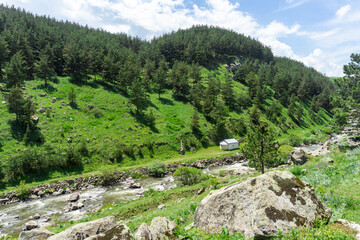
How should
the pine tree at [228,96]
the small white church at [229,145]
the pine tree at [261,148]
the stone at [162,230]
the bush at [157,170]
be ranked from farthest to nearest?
1. the pine tree at [228,96]
2. the small white church at [229,145]
3. the bush at [157,170]
4. the pine tree at [261,148]
5. the stone at [162,230]

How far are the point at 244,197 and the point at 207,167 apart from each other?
46.1 metres

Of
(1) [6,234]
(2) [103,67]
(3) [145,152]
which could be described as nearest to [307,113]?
(3) [145,152]

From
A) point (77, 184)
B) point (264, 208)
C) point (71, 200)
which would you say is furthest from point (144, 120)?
point (264, 208)

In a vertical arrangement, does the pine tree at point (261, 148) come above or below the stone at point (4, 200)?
above

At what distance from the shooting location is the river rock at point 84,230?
8.74 metres

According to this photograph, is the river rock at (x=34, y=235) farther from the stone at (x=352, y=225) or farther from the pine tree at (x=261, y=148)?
the pine tree at (x=261, y=148)

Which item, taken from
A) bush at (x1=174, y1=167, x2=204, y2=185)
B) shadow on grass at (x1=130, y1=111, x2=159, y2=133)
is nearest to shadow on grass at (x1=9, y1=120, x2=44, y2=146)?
shadow on grass at (x1=130, y1=111, x2=159, y2=133)

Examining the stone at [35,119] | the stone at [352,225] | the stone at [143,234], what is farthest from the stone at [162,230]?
the stone at [35,119]

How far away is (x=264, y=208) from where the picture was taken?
22.4 feet

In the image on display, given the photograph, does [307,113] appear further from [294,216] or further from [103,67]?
[294,216]

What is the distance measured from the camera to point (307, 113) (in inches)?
5103

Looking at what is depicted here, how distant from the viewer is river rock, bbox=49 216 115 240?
344 inches

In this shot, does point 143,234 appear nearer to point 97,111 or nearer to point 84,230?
point 84,230

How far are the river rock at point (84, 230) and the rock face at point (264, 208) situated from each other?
5115mm
